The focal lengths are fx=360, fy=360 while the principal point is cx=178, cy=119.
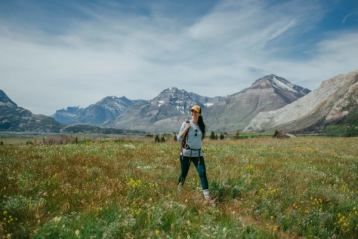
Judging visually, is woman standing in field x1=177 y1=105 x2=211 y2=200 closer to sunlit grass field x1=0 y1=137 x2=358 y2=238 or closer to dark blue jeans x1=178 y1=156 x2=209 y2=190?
dark blue jeans x1=178 y1=156 x2=209 y2=190

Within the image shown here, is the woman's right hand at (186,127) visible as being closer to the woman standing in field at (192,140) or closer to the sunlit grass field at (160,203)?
the woman standing in field at (192,140)

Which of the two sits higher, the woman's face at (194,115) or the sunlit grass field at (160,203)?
the woman's face at (194,115)

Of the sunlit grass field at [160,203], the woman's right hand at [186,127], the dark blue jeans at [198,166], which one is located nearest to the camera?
the sunlit grass field at [160,203]

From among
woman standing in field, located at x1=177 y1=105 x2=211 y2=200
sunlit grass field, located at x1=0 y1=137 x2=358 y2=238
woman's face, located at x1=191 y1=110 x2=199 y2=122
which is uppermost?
woman's face, located at x1=191 y1=110 x2=199 y2=122

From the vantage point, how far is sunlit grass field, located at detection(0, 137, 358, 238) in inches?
317

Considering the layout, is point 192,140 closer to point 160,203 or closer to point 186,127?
point 186,127

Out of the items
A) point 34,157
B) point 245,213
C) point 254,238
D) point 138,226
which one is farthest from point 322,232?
point 34,157

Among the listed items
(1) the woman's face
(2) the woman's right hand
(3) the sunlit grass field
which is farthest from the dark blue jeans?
(1) the woman's face

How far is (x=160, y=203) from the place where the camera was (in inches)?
378

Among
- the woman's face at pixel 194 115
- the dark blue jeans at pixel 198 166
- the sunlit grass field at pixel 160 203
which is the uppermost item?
the woman's face at pixel 194 115

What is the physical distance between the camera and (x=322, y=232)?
10.1 meters

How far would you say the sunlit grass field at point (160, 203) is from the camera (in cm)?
806

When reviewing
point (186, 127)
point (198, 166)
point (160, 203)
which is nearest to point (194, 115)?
point (186, 127)

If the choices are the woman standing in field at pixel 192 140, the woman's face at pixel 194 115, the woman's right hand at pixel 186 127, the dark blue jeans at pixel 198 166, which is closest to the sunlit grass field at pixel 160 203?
the dark blue jeans at pixel 198 166
